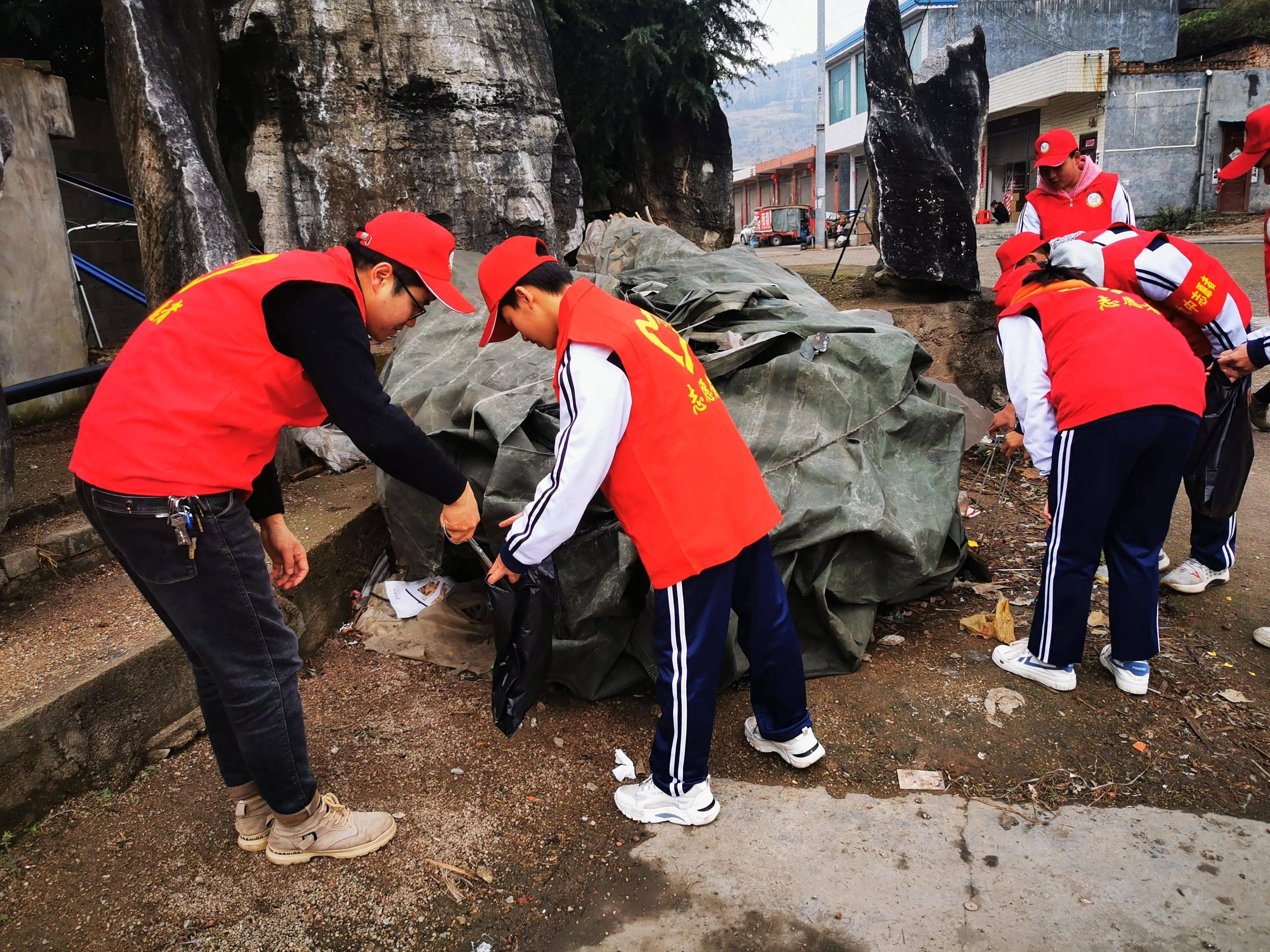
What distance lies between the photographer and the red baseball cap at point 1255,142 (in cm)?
339

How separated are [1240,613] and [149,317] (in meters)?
4.06

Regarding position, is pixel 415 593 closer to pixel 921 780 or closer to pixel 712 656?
pixel 712 656

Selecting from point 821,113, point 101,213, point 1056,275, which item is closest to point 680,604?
point 1056,275

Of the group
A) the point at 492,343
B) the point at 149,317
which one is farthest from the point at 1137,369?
the point at 149,317

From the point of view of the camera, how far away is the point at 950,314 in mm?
6066

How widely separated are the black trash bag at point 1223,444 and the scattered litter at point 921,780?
6.02 feet

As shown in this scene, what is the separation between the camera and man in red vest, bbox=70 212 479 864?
5.95 feet

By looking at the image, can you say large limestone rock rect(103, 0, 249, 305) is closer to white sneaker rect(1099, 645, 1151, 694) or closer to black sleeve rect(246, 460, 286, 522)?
black sleeve rect(246, 460, 286, 522)

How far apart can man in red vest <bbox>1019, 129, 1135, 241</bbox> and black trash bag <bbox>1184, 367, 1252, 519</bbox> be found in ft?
4.78

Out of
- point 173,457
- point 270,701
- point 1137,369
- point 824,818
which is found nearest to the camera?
point 173,457

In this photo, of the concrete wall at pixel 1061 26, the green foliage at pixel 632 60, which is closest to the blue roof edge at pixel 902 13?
the concrete wall at pixel 1061 26

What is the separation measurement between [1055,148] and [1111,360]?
245 centimetres

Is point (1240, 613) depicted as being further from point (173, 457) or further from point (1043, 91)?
point (1043, 91)

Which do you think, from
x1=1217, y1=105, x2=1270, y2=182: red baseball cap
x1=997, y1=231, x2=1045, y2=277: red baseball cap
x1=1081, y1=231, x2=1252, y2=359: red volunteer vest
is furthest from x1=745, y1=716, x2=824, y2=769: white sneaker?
x1=1217, y1=105, x2=1270, y2=182: red baseball cap
